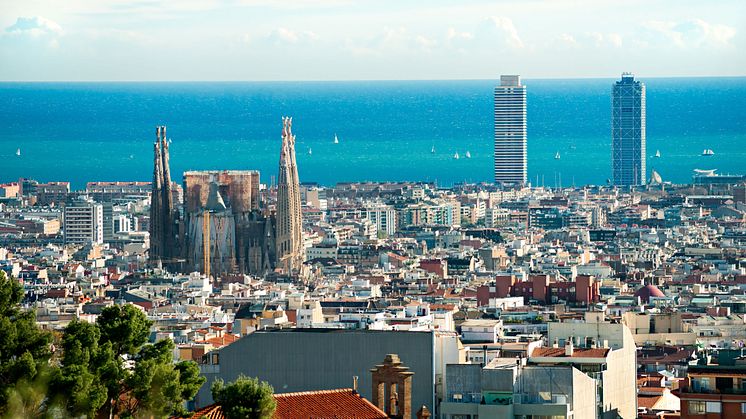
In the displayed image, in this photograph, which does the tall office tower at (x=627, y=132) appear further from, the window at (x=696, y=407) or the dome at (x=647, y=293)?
the window at (x=696, y=407)

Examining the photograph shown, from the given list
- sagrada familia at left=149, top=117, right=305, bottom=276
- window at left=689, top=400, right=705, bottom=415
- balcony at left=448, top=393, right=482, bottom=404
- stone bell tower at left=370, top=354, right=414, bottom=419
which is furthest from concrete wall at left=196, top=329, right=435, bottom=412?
sagrada familia at left=149, top=117, right=305, bottom=276

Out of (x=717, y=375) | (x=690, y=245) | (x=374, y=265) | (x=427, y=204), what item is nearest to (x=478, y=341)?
(x=717, y=375)

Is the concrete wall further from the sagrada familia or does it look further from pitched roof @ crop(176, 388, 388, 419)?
the sagrada familia

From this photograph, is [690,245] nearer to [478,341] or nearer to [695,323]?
[695,323]

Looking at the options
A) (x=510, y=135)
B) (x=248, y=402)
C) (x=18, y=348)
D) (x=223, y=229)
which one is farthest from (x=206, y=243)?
(x=510, y=135)

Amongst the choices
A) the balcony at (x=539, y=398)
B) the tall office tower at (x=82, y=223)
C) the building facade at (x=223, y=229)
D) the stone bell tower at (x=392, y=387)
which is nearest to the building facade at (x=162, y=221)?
the building facade at (x=223, y=229)

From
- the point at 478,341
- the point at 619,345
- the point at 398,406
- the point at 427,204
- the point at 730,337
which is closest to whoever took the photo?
the point at 398,406
